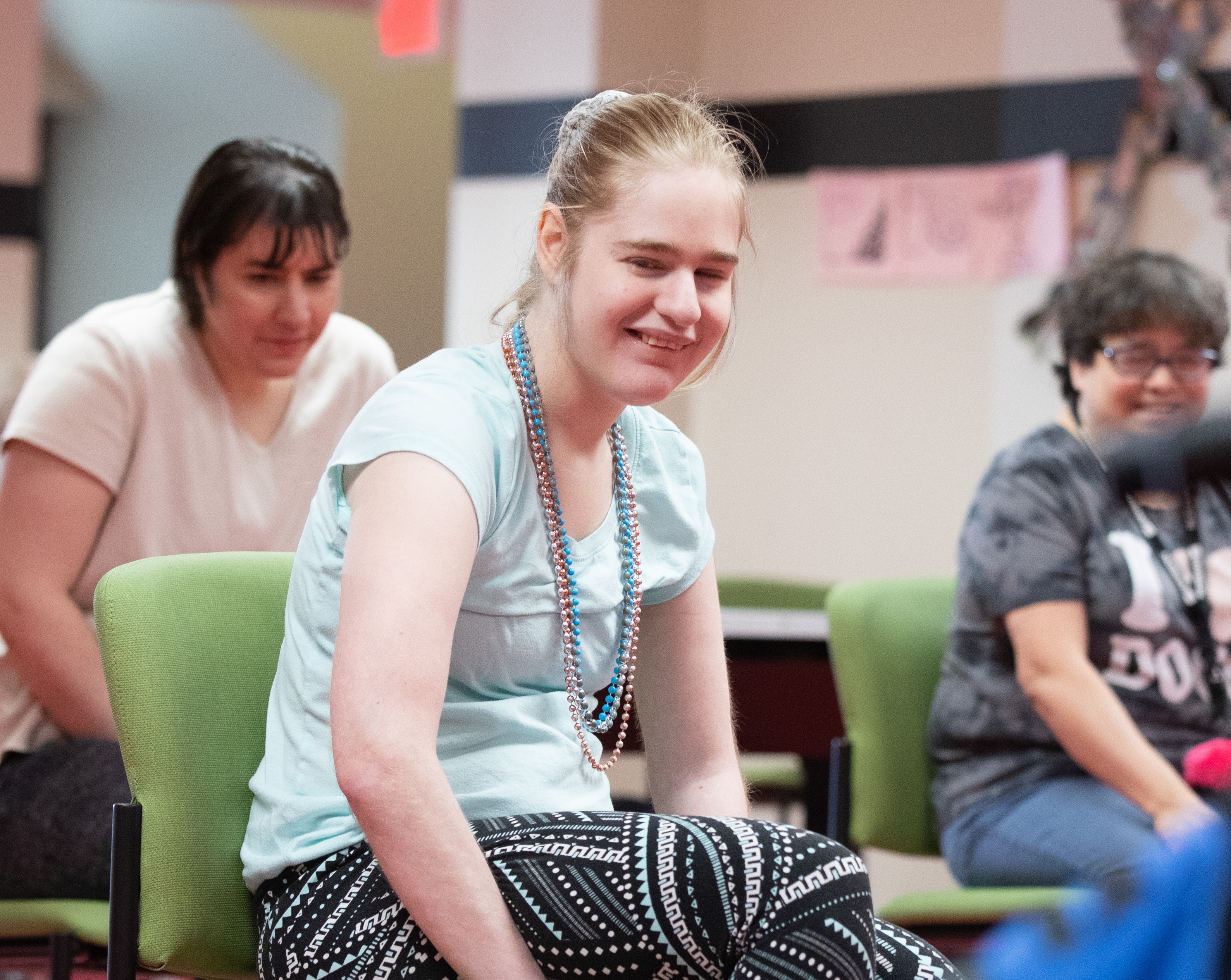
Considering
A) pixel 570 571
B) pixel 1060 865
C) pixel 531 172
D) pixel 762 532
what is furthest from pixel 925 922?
pixel 531 172

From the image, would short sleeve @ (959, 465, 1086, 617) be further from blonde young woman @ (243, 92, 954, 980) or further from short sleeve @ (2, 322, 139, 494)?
short sleeve @ (2, 322, 139, 494)

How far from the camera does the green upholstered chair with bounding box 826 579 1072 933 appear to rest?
1903mm

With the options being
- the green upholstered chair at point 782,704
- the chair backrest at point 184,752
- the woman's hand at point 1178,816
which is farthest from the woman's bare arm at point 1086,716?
the chair backrest at point 184,752

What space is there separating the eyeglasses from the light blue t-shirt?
1.00 m

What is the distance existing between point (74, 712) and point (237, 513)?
32 cm

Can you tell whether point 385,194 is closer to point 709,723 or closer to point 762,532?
point 762,532

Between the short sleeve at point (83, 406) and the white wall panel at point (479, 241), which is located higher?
the white wall panel at point (479, 241)

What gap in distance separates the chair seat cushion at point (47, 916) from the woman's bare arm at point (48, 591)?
7.9 inches

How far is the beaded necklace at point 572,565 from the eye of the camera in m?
1.21

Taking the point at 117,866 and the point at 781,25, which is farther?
the point at 781,25

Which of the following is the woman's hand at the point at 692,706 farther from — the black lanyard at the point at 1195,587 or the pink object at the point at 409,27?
the pink object at the point at 409,27

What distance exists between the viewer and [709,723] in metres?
1.33

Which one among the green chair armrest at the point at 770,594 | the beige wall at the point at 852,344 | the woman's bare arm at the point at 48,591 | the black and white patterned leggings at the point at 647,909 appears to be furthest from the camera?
the beige wall at the point at 852,344

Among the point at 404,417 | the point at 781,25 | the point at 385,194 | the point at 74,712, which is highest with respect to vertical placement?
the point at 781,25
